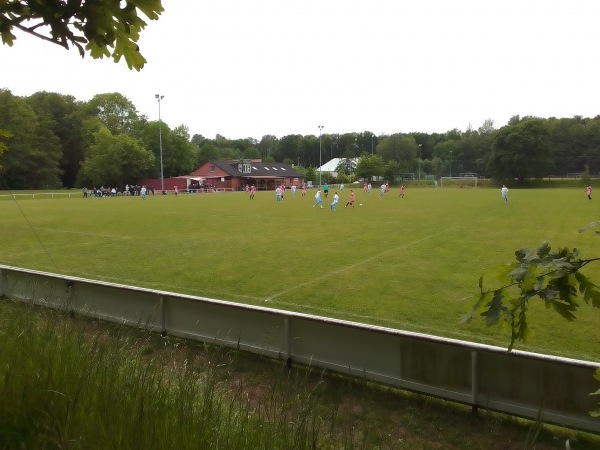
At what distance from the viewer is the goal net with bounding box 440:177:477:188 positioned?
96875mm

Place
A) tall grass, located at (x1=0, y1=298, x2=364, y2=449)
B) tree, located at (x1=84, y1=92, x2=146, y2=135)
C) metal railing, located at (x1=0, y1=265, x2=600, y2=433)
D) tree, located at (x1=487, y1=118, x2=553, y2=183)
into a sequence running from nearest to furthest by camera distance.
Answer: tall grass, located at (x1=0, y1=298, x2=364, y2=449) → metal railing, located at (x1=0, y1=265, x2=600, y2=433) → tree, located at (x1=487, y1=118, x2=553, y2=183) → tree, located at (x1=84, y1=92, x2=146, y2=135)

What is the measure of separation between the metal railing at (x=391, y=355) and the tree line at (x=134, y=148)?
59.6 m

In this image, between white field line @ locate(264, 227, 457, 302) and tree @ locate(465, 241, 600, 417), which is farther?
white field line @ locate(264, 227, 457, 302)

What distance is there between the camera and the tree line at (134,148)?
7288cm

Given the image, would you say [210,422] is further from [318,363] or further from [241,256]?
[241,256]

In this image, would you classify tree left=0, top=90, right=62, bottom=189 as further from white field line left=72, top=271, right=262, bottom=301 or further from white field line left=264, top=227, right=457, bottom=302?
white field line left=264, top=227, right=457, bottom=302

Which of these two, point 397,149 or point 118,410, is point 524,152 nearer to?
point 397,149

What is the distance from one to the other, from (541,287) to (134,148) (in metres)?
84.7

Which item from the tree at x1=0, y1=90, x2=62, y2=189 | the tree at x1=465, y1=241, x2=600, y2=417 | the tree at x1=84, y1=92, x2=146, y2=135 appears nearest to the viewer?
the tree at x1=465, y1=241, x2=600, y2=417

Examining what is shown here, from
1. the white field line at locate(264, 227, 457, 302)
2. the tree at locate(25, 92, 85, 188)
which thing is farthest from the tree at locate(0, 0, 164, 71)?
the tree at locate(25, 92, 85, 188)

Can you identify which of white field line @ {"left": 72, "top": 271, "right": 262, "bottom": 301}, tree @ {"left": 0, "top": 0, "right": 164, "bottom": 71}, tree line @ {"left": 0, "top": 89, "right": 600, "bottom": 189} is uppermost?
tree line @ {"left": 0, "top": 89, "right": 600, "bottom": 189}

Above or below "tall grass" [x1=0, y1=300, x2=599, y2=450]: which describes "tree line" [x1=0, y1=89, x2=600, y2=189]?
above

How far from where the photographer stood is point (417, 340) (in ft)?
17.3

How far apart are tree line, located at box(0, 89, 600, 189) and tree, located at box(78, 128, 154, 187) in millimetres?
150
